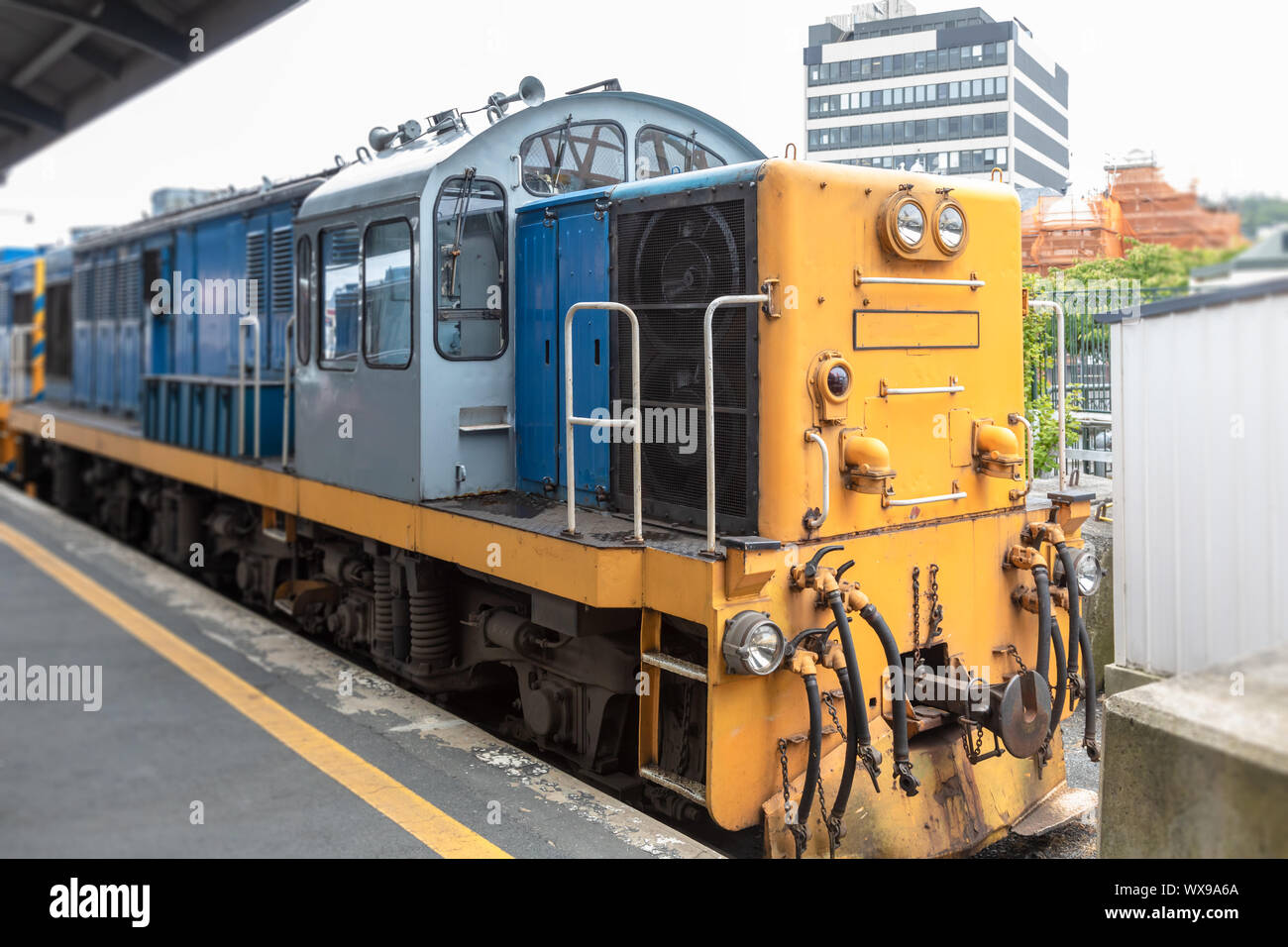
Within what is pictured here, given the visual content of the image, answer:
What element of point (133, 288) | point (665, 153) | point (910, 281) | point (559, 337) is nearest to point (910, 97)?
point (910, 281)

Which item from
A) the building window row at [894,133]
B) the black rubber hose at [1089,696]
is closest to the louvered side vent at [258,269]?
the building window row at [894,133]

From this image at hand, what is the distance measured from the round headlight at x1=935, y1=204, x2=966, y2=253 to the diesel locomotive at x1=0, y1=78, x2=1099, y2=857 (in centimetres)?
2

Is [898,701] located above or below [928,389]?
below

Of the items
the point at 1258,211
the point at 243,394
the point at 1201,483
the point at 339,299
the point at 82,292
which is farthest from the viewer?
the point at 82,292

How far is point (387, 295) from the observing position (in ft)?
19.5

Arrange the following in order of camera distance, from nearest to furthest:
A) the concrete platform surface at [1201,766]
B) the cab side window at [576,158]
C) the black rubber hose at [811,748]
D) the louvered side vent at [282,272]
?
the concrete platform surface at [1201,766], the black rubber hose at [811,748], the cab side window at [576,158], the louvered side vent at [282,272]

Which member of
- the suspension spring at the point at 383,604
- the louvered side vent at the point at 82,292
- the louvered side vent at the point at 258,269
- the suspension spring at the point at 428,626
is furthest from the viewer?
the louvered side vent at the point at 82,292

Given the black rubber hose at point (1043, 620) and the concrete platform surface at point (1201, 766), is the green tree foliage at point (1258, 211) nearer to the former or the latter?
the concrete platform surface at point (1201, 766)

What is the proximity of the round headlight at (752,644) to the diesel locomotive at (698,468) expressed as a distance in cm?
1

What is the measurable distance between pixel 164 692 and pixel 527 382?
263cm

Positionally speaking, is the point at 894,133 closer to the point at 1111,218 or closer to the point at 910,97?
the point at 910,97

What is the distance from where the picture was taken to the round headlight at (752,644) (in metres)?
4.08

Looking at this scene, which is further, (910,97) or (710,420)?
(910,97)

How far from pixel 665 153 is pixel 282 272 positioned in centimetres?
360
